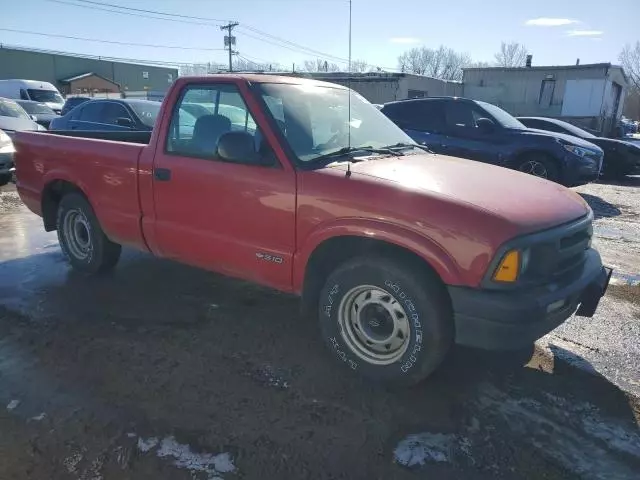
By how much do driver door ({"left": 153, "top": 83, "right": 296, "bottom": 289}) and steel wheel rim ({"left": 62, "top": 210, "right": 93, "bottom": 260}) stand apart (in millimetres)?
1386

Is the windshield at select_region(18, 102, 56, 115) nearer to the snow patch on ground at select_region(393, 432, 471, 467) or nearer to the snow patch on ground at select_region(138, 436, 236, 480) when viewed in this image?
the snow patch on ground at select_region(138, 436, 236, 480)

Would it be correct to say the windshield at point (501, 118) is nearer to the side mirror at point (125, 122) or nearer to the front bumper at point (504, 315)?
the side mirror at point (125, 122)

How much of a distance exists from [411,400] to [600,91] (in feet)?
100

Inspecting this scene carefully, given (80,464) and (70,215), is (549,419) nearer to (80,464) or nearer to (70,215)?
(80,464)

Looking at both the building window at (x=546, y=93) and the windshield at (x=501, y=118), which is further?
the building window at (x=546, y=93)

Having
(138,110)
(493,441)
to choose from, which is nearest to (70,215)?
(493,441)

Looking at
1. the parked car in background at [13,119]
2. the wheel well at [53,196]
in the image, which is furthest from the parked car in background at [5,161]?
the wheel well at [53,196]

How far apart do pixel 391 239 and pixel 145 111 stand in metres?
9.47

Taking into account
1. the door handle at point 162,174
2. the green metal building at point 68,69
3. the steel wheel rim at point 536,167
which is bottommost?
the steel wheel rim at point 536,167

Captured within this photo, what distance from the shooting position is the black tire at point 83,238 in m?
4.90

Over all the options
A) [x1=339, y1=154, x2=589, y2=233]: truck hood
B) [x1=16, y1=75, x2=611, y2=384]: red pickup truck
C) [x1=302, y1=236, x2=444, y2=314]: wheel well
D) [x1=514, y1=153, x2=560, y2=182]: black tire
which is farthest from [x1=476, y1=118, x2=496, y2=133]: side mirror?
[x1=302, y1=236, x2=444, y2=314]: wheel well

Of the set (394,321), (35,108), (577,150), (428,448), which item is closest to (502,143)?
(577,150)

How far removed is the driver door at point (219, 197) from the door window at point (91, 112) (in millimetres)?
8145

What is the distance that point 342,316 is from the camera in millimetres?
3256
